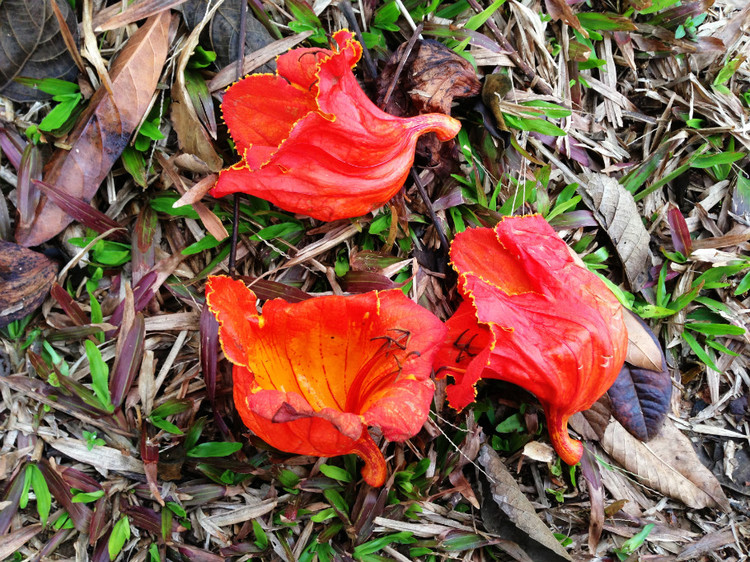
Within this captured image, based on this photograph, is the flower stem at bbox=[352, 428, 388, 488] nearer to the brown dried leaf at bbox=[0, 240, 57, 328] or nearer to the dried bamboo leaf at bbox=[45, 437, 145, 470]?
the dried bamboo leaf at bbox=[45, 437, 145, 470]

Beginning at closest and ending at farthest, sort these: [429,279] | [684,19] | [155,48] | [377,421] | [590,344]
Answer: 1. [377,421]
2. [590,344]
3. [155,48]
4. [429,279]
5. [684,19]

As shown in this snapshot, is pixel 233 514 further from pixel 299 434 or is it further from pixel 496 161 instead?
pixel 496 161

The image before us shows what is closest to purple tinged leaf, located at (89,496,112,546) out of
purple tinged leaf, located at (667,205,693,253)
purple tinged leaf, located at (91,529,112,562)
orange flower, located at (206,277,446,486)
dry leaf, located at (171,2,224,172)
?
purple tinged leaf, located at (91,529,112,562)

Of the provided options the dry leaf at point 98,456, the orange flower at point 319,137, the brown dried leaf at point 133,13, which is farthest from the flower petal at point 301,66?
the dry leaf at point 98,456

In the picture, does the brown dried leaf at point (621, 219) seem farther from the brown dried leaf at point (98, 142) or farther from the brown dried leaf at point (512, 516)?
the brown dried leaf at point (98, 142)

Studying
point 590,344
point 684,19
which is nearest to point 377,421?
point 590,344

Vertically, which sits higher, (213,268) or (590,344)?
(590,344)
